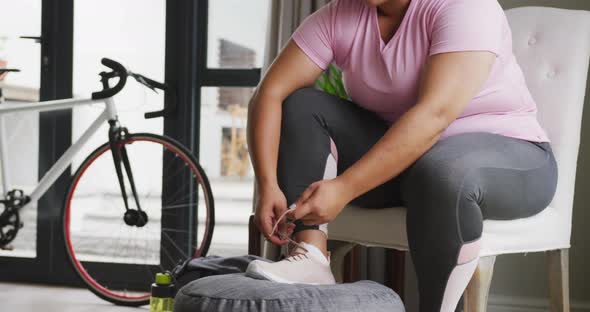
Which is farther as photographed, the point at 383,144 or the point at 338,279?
the point at 338,279

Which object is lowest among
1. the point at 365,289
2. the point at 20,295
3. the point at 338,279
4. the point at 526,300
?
the point at 20,295

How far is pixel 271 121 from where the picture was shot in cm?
140

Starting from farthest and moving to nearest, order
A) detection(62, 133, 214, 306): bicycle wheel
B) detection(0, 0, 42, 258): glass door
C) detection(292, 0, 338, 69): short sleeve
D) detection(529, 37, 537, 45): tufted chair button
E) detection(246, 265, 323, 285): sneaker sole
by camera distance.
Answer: detection(0, 0, 42, 258): glass door < detection(62, 133, 214, 306): bicycle wheel < detection(529, 37, 537, 45): tufted chair button < detection(292, 0, 338, 69): short sleeve < detection(246, 265, 323, 285): sneaker sole

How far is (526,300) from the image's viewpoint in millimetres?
2189

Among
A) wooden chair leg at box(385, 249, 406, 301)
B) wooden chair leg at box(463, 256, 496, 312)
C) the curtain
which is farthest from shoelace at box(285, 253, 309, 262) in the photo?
the curtain

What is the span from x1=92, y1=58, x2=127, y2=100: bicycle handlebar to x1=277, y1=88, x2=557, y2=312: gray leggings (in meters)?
1.10

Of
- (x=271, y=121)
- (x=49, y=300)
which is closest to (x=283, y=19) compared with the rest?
(x=271, y=121)

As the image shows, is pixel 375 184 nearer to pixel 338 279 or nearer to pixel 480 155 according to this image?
pixel 480 155

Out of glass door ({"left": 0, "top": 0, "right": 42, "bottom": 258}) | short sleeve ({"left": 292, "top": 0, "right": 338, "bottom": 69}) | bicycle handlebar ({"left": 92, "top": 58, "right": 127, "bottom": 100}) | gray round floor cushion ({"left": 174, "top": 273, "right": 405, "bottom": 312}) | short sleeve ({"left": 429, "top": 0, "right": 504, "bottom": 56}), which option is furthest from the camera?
glass door ({"left": 0, "top": 0, "right": 42, "bottom": 258})

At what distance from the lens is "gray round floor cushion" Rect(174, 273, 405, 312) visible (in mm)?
1067

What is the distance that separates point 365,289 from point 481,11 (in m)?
0.57

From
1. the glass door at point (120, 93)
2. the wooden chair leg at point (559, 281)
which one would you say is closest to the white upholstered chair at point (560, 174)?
the wooden chair leg at point (559, 281)

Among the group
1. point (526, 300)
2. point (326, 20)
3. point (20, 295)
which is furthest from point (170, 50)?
point (526, 300)

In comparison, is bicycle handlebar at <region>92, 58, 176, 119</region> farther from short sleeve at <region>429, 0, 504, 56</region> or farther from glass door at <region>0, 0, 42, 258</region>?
short sleeve at <region>429, 0, 504, 56</region>
